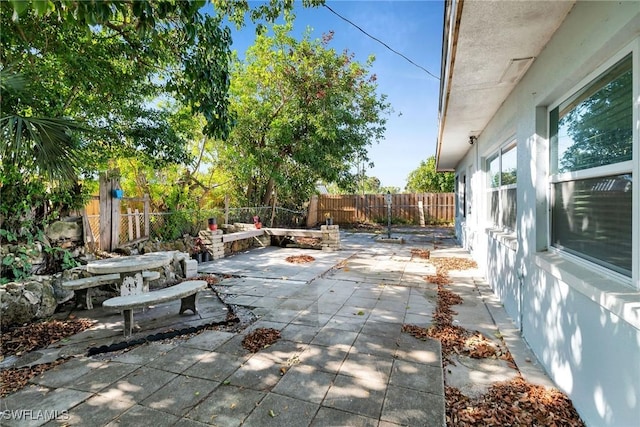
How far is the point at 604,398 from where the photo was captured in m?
1.73

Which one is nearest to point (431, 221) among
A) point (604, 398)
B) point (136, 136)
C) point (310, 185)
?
point (310, 185)

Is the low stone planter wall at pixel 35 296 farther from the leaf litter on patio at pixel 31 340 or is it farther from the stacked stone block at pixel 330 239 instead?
the stacked stone block at pixel 330 239

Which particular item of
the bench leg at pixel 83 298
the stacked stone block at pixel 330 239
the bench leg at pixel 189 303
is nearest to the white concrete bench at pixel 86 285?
the bench leg at pixel 83 298

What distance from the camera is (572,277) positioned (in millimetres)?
2035

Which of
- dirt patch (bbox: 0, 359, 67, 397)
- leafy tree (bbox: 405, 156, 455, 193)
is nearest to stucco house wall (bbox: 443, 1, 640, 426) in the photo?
dirt patch (bbox: 0, 359, 67, 397)

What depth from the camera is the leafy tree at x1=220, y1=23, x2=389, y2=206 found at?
10445 millimetres

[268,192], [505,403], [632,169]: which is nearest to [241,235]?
[268,192]

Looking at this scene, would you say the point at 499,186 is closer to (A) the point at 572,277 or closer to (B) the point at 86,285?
(A) the point at 572,277

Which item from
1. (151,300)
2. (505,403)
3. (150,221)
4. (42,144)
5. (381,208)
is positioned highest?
(42,144)

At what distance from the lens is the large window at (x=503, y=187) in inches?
169

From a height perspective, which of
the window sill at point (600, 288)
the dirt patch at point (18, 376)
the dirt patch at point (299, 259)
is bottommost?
the dirt patch at point (18, 376)

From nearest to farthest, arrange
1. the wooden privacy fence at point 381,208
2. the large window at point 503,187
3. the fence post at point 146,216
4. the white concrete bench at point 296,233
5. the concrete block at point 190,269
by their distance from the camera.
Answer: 1. the large window at point 503,187
2. the concrete block at point 190,269
3. the fence post at point 146,216
4. the white concrete bench at point 296,233
5. the wooden privacy fence at point 381,208

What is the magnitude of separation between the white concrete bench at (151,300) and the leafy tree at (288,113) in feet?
21.4

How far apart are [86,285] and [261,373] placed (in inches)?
111
